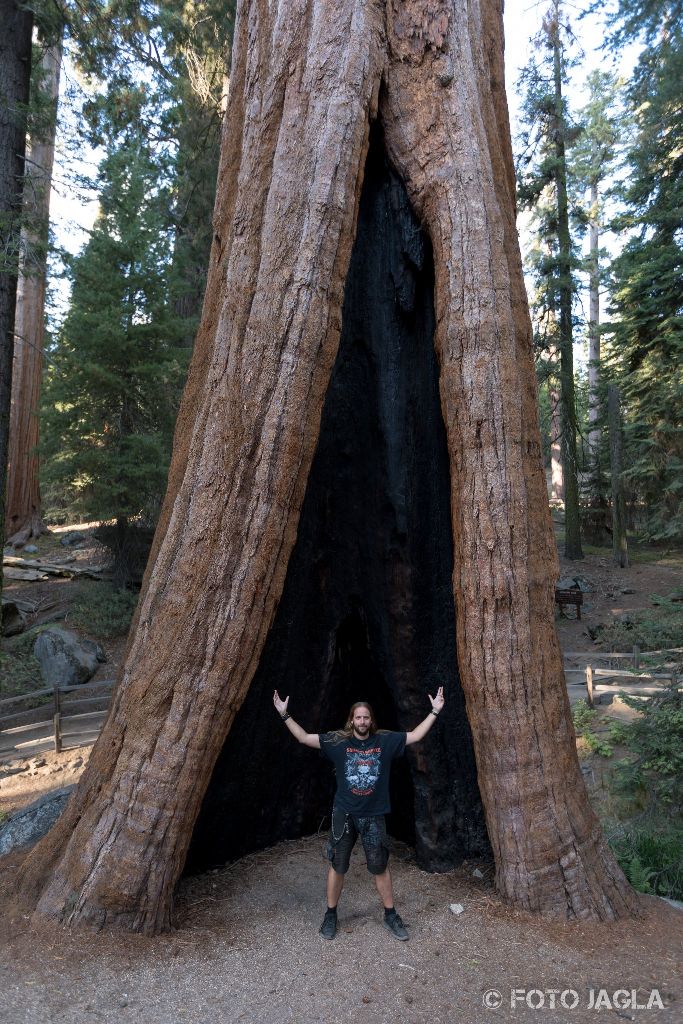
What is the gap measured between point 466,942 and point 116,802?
2322 millimetres

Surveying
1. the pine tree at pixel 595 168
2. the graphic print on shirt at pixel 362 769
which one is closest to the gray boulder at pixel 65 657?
the graphic print on shirt at pixel 362 769

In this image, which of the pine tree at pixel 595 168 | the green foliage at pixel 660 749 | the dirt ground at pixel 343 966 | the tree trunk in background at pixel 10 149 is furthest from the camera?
the pine tree at pixel 595 168

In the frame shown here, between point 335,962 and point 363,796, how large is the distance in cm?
91

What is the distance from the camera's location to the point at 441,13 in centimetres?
538

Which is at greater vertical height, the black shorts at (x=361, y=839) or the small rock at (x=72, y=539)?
the small rock at (x=72, y=539)

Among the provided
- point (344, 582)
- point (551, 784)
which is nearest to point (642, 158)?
point (344, 582)

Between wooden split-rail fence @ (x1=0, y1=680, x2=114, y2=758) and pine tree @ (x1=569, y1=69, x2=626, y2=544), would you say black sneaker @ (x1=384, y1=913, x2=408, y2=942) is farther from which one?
pine tree @ (x1=569, y1=69, x2=626, y2=544)

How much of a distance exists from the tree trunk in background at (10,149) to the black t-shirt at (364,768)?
7981 mm

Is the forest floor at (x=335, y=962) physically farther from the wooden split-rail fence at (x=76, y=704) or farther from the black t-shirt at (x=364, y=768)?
the wooden split-rail fence at (x=76, y=704)

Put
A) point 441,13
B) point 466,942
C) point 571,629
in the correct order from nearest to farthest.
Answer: point 466,942, point 441,13, point 571,629

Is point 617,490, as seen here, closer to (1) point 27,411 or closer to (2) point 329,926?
(1) point 27,411

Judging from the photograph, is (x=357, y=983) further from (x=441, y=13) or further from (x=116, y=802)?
(x=441, y=13)

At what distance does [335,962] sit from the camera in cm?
411

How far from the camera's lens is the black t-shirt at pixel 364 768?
440 cm
